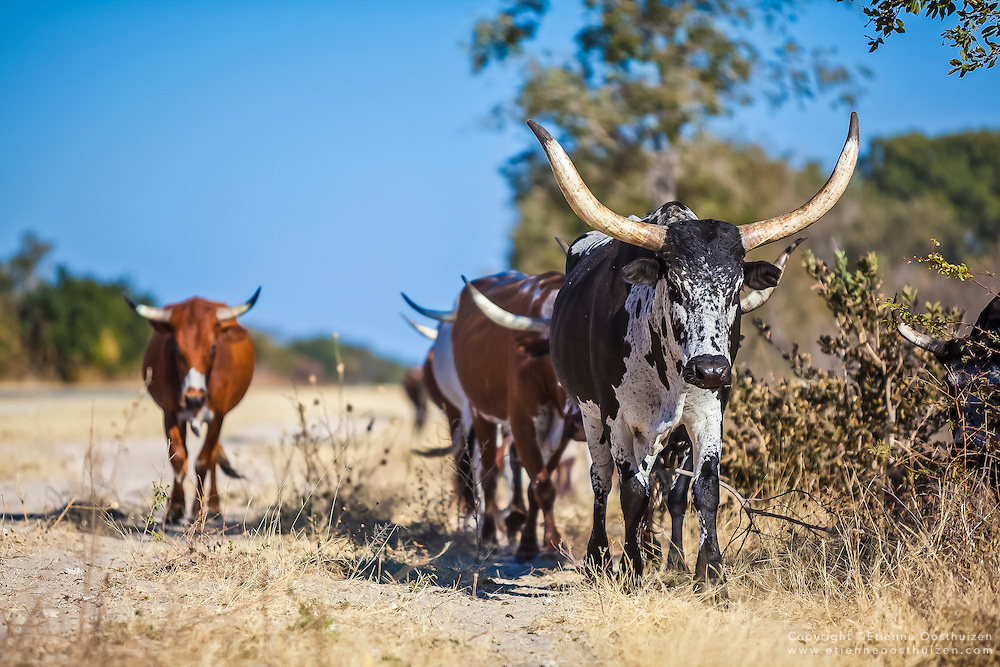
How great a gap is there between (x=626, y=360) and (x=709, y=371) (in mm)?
692

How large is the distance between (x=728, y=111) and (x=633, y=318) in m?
11.5

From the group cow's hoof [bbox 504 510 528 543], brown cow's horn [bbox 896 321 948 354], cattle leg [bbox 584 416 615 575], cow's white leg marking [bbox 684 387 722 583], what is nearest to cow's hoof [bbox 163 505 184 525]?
cow's hoof [bbox 504 510 528 543]

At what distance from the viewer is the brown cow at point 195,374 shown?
286 inches

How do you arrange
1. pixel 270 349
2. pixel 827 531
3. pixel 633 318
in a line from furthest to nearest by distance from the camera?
pixel 270 349
pixel 827 531
pixel 633 318

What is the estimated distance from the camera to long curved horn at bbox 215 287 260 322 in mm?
7793

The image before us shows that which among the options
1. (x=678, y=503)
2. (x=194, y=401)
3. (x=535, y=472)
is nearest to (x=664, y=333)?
(x=678, y=503)

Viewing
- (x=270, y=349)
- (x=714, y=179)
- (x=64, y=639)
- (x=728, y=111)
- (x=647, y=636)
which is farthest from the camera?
(x=270, y=349)

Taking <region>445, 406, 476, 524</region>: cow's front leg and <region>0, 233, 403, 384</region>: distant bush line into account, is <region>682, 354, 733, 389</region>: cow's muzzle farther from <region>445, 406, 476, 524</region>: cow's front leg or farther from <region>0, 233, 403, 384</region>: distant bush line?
<region>0, 233, 403, 384</region>: distant bush line

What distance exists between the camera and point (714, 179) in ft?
63.9

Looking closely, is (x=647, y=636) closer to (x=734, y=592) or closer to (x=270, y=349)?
(x=734, y=592)

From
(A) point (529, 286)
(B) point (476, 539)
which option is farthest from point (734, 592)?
(A) point (529, 286)

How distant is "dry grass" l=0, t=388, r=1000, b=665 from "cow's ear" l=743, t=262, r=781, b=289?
139 centimetres

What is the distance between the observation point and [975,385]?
4.78 meters

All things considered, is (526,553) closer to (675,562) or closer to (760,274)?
(675,562)
